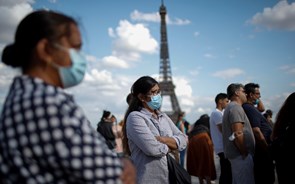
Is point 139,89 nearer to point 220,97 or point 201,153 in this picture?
point 220,97

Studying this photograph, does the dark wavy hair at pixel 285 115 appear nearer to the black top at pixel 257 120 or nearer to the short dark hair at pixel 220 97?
the black top at pixel 257 120

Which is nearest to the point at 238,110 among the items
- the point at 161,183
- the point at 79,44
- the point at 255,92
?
the point at 255,92

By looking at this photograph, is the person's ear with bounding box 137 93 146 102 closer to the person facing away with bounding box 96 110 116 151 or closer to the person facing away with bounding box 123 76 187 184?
the person facing away with bounding box 123 76 187 184

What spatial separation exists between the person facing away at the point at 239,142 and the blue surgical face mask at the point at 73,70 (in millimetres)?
3051

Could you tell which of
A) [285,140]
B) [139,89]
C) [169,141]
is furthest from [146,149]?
[285,140]

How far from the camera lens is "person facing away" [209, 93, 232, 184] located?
5703 mm

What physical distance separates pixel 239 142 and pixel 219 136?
2.05m

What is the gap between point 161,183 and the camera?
3162 millimetres

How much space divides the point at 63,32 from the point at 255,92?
4328 millimetres

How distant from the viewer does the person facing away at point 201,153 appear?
23.9ft

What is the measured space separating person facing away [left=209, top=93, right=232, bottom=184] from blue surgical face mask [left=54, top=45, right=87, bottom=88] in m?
4.68

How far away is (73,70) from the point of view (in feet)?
4.98

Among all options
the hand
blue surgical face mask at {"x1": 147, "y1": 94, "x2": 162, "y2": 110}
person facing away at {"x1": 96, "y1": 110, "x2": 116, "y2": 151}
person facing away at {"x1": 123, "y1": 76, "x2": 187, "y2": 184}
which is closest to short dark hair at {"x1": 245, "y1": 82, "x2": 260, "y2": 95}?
person facing away at {"x1": 123, "y1": 76, "x2": 187, "y2": 184}

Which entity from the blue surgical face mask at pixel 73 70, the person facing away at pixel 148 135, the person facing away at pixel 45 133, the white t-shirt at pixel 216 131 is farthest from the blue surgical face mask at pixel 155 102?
the white t-shirt at pixel 216 131
